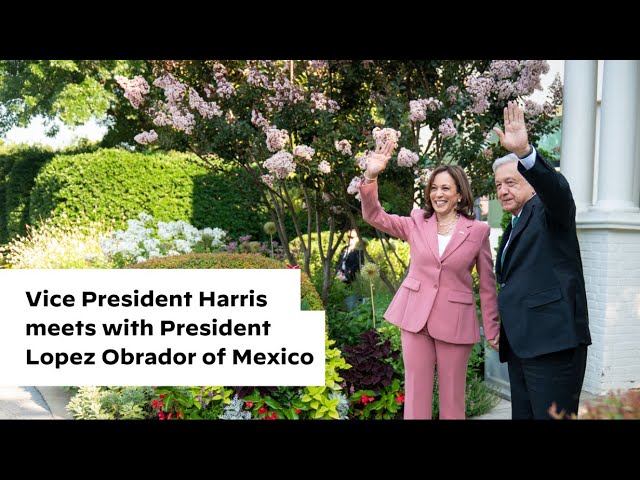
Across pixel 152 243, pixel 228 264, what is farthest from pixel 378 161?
pixel 152 243

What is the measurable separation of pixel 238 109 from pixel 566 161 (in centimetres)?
329

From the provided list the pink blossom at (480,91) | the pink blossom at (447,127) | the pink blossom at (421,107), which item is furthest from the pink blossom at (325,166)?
the pink blossom at (480,91)

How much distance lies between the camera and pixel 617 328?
4.88 m

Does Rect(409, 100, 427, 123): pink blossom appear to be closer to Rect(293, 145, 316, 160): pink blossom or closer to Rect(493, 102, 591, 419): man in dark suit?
Rect(293, 145, 316, 160): pink blossom

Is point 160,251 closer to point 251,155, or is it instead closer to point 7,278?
point 251,155

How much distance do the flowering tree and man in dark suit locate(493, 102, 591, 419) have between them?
2.53 metres

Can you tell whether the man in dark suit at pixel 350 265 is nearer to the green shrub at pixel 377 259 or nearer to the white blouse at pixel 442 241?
the green shrub at pixel 377 259

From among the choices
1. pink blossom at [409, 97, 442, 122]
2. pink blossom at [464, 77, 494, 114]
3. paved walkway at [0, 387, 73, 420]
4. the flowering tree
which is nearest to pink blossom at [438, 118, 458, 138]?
the flowering tree

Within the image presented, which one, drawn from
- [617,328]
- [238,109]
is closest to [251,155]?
[238,109]

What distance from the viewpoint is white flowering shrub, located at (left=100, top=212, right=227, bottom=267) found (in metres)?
6.51

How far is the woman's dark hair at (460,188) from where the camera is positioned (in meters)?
3.00

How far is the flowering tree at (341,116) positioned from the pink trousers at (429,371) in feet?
7.77

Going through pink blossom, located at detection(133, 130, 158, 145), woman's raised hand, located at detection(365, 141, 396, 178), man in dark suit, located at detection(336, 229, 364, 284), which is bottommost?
man in dark suit, located at detection(336, 229, 364, 284)
